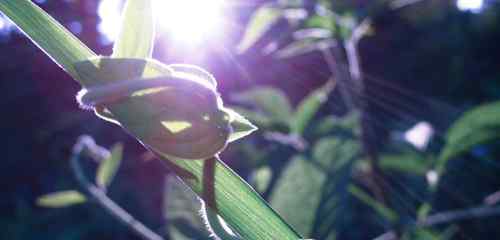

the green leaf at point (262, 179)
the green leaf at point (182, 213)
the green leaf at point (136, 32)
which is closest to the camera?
the green leaf at point (136, 32)

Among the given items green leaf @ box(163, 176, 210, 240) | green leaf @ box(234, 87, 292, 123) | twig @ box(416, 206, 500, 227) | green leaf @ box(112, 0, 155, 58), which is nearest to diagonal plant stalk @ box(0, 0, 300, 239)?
green leaf @ box(112, 0, 155, 58)

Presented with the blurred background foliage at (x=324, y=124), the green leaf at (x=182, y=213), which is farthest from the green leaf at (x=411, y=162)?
the green leaf at (x=182, y=213)

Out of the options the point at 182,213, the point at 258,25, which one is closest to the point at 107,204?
the point at 182,213

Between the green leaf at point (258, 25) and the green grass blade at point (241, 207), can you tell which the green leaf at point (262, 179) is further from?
the green grass blade at point (241, 207)

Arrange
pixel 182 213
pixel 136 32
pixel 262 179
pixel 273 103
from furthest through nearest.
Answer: pixel 273 103 < pixel 262 179 < pixel 182 213 < pixel 136 32

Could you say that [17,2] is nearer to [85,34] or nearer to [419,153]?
[419,153]

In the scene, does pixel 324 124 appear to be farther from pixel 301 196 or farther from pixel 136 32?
pixel 136 32

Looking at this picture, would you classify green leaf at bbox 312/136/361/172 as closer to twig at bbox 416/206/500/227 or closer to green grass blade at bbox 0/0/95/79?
twig at bbox 416/206/500/227

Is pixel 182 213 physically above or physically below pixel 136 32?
below
